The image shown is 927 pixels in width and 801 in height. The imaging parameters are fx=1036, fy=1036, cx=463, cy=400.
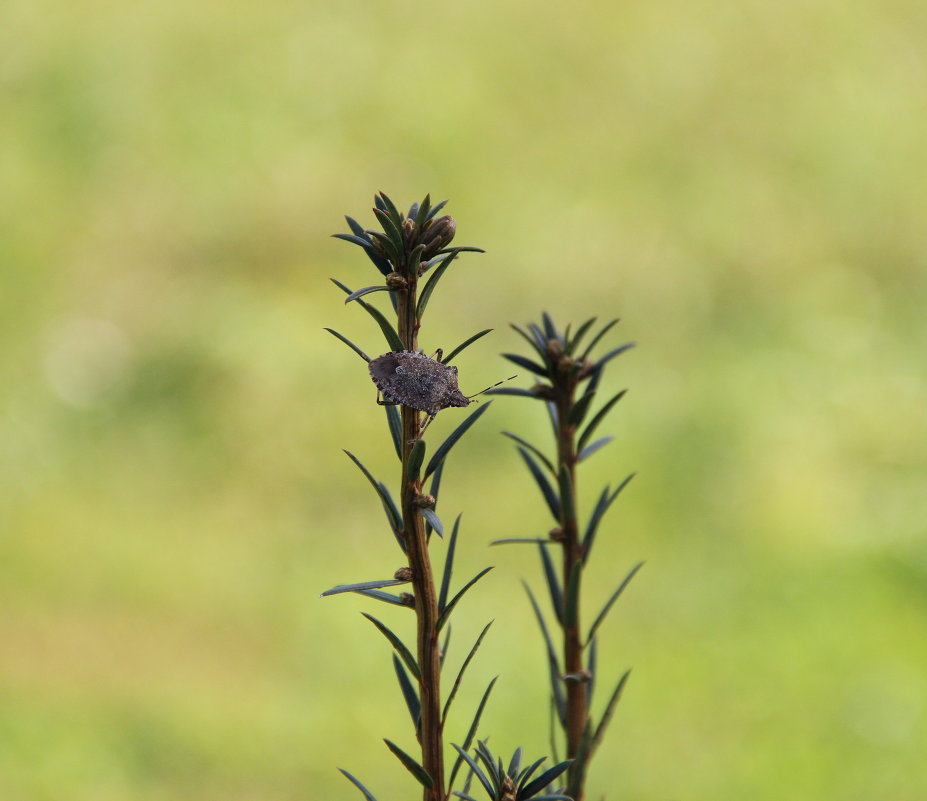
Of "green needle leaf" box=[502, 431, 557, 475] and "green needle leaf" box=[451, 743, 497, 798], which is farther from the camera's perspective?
"green needle leaf" box=[502, 431, 557, 475]

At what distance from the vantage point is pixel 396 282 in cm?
48

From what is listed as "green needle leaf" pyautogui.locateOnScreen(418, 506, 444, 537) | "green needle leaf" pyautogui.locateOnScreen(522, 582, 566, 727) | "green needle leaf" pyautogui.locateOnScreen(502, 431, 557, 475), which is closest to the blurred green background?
"green needle leaf" pyautogui.locateOnScreen(522, 582, 566, 727)

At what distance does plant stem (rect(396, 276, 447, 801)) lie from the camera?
48 centimetres

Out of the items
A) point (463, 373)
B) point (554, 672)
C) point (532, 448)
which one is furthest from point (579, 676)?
point (463, 373)

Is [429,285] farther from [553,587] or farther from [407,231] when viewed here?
[553,587]

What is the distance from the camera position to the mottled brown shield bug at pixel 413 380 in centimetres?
45

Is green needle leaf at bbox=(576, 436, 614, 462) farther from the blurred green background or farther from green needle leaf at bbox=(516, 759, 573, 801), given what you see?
the blurred green background

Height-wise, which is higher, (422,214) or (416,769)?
(422,214)

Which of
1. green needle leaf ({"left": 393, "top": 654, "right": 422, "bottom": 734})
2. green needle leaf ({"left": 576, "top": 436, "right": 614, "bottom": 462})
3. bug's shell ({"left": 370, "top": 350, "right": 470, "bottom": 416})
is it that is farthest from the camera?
green needle leaf ({"left": 576, "top": 436, "right": 614, "bottom": 462})

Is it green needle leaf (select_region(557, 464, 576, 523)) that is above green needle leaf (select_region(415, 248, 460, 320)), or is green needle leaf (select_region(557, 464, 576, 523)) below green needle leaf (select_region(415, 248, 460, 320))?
below

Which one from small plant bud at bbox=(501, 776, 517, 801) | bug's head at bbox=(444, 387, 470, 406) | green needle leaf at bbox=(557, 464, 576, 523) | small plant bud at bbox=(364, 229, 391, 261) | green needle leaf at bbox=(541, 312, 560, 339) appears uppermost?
green needle leaf at bbox=(541, 312, 560, 339)

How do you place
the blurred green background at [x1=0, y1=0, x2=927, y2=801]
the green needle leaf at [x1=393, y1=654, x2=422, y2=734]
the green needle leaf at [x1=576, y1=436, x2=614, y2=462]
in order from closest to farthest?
1. the green needle leaf at [x1=393, y1=654, x2=422, y2=734]
2. the green needle leaf at [x1=576, y1=436, x2=614, y2=462]
3. the blurred green background at [x1=0, y1=0, x2=927, y2=801]

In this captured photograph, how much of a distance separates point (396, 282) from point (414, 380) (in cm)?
5

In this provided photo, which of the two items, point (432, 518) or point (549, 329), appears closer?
point (432, 518)
